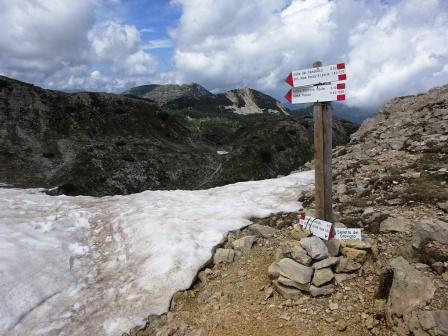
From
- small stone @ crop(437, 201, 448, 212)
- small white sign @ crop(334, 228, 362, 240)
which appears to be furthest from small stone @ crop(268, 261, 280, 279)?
small stone @ crop(437, 201, 448, 212)

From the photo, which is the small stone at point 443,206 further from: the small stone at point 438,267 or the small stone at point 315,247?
the small stone at point 315,247

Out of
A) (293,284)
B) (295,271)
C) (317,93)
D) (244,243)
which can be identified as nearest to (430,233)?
(295,271)

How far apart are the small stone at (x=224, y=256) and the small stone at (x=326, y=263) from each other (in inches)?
133

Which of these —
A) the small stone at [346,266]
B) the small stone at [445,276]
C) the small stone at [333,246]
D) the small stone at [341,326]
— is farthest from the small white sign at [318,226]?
the small stone at [445,276]

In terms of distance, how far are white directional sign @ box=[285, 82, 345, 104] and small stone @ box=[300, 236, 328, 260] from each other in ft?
13.5

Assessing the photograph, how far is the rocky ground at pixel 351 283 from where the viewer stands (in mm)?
8484

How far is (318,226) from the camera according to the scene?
36.4 feet

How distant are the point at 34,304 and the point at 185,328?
4.94 meters

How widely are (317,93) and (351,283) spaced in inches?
212

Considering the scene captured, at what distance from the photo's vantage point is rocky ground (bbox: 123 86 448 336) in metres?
8.48

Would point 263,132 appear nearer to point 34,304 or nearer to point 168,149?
point 168,149

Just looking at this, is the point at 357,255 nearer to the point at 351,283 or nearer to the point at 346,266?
the point at 346,266

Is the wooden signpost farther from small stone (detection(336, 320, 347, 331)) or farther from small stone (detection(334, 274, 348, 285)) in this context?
small stone (detection(336, 320, 347, 331))

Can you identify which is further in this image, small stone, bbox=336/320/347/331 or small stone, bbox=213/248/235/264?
small stone, bbox=213/248/235/264
